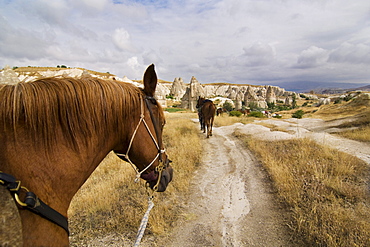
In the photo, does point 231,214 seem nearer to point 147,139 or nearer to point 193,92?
point 147,139

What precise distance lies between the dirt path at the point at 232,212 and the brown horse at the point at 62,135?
2196mm

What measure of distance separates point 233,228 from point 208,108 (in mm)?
9170

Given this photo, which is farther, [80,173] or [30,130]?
[80,173]

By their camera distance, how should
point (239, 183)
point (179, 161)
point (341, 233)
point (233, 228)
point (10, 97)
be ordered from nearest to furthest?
1. point (10, 97)
2. point (341, 233)
3. point (233, 228)
4. point (239, 183)
5. point (179, 161)

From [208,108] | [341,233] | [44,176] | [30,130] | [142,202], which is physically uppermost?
[30,130]

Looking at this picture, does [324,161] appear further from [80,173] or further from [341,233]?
[80,173]

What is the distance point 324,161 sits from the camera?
17.4 ft

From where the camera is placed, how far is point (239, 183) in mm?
5246

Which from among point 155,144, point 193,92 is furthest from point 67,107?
point 193,92

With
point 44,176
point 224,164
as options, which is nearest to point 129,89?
point 44,176

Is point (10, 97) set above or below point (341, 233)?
above

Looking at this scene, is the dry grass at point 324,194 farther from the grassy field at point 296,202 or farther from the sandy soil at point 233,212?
the sandy soil at point 233,212

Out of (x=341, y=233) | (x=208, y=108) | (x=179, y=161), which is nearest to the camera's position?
(x=341, y=233)

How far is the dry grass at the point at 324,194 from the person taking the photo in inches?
106
